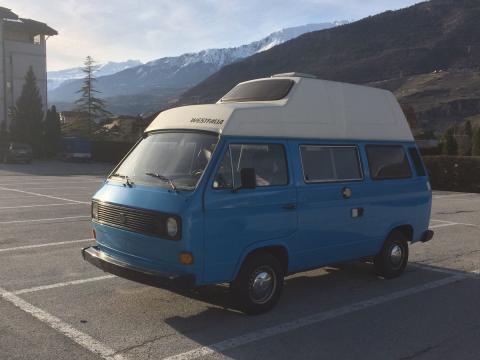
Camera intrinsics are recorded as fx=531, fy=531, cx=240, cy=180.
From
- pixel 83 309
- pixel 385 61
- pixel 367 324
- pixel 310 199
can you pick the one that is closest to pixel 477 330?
pixel 367 324

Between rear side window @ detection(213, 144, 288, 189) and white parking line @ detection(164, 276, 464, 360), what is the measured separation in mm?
1460

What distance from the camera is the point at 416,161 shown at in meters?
7.85

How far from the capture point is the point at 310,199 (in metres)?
6.05

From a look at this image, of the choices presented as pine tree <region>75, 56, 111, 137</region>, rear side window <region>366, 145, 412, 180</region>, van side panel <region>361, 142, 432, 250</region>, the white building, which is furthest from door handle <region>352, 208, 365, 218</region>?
pine tree <region>75, 56, 111, 137</region>

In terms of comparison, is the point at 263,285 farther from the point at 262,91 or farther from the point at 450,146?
the point at 450,146

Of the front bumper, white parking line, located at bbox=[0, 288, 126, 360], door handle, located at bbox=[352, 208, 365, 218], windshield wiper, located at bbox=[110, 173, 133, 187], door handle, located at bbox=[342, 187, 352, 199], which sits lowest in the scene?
white parking line, located at bbox=[0, 288, 126, 360]

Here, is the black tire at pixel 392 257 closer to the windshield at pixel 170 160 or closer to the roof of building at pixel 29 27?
the windshield at pixel 170 160

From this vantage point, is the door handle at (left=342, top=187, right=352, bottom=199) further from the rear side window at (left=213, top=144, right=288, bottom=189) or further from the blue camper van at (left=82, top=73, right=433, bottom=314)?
the rear side window at (left=213, top=144, right=288, bottom=189)

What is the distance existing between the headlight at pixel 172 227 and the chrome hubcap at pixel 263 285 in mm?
1043

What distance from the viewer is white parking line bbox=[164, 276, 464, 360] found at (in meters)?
4.64

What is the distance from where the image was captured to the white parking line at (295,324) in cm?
464

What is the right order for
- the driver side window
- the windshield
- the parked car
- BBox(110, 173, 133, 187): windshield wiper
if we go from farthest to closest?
the parked car → BBox(110, 173, 133, 187): windshield wiper → the windshield → the driver side window

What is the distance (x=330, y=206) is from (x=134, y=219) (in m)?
2.33

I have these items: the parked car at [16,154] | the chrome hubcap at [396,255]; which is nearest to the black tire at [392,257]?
the chrome hubcap at [396,255]
